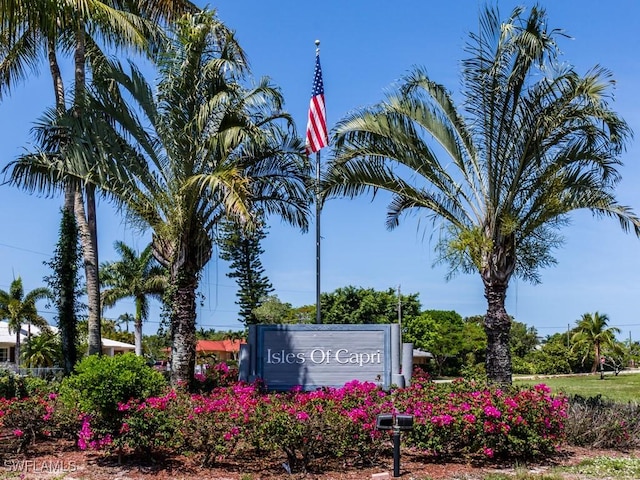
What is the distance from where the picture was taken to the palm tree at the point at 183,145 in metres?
12.1

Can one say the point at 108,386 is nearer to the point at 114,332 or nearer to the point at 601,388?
the point at 601,388

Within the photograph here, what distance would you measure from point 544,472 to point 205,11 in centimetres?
984

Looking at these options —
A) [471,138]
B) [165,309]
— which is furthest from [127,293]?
[471,138]

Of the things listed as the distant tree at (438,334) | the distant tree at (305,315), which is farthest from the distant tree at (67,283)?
the distant tree at (438,334)

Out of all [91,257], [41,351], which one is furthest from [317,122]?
[41,351]

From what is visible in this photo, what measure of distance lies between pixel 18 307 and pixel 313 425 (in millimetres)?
32768

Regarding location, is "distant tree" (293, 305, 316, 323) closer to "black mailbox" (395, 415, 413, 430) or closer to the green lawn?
the green lawn

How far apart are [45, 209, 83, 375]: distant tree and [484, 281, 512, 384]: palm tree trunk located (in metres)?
10.6

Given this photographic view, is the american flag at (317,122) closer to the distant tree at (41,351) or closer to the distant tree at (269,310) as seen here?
the distant tree at (269,310)

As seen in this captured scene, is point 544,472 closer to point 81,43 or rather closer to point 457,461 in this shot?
point 457,461

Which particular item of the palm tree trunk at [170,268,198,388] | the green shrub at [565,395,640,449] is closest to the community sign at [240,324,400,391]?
the palm tree trunk at [170,268,198,388]

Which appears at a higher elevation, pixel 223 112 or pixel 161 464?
pixel 223 112

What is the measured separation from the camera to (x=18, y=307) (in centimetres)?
3669

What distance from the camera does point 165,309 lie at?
43.8ft
